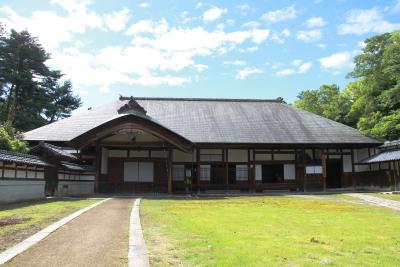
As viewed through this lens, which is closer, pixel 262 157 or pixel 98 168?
pixel 98 168

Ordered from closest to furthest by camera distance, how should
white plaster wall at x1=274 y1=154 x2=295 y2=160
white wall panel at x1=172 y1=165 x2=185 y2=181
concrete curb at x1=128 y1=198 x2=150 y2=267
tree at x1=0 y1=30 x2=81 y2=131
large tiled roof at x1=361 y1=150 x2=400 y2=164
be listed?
1. concrete curb at x1=128 y1=198 x2=150 y2=267
2. large tiled roof at x1=361 y1=150 x2=400 y2=164
3. white wall panel at x1=172 y1=165 x2=185 y2=181
4. white plaster wall at x1=274 y1=154 x2=295 y2=160
5. tree at x1=0 y1=30 x2=81 y2=131

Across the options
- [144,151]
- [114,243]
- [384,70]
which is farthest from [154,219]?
[384,70]

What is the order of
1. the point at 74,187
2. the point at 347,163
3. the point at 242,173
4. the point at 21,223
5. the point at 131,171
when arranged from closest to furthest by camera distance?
the point at 21,223 < the point at 74,187 < the point at 131,171 < the point at 242,173 < the point at 347,163

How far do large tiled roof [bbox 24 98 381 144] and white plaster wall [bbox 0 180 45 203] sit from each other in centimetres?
691

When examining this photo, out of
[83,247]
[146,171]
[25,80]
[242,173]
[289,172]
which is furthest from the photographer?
[25,80]

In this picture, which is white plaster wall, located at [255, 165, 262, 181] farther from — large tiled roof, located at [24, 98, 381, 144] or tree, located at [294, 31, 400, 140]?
tree, located at [294, 31, 400, 140]

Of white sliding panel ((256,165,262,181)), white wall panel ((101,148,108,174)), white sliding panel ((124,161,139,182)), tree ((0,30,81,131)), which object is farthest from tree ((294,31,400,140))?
tree ((0,30,81,131))

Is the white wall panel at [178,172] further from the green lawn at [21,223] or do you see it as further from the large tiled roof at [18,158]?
the green lawn at [21,223]

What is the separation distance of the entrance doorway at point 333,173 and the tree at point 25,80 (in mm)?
29286

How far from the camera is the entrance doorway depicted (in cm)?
2956

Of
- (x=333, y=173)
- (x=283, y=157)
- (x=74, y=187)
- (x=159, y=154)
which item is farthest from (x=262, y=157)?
(x=74, y=187)

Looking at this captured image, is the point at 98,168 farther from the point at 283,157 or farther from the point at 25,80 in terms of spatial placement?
the point at 25,80

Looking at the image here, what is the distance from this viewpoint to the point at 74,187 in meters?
25.2

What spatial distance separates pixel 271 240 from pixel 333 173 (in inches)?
934
